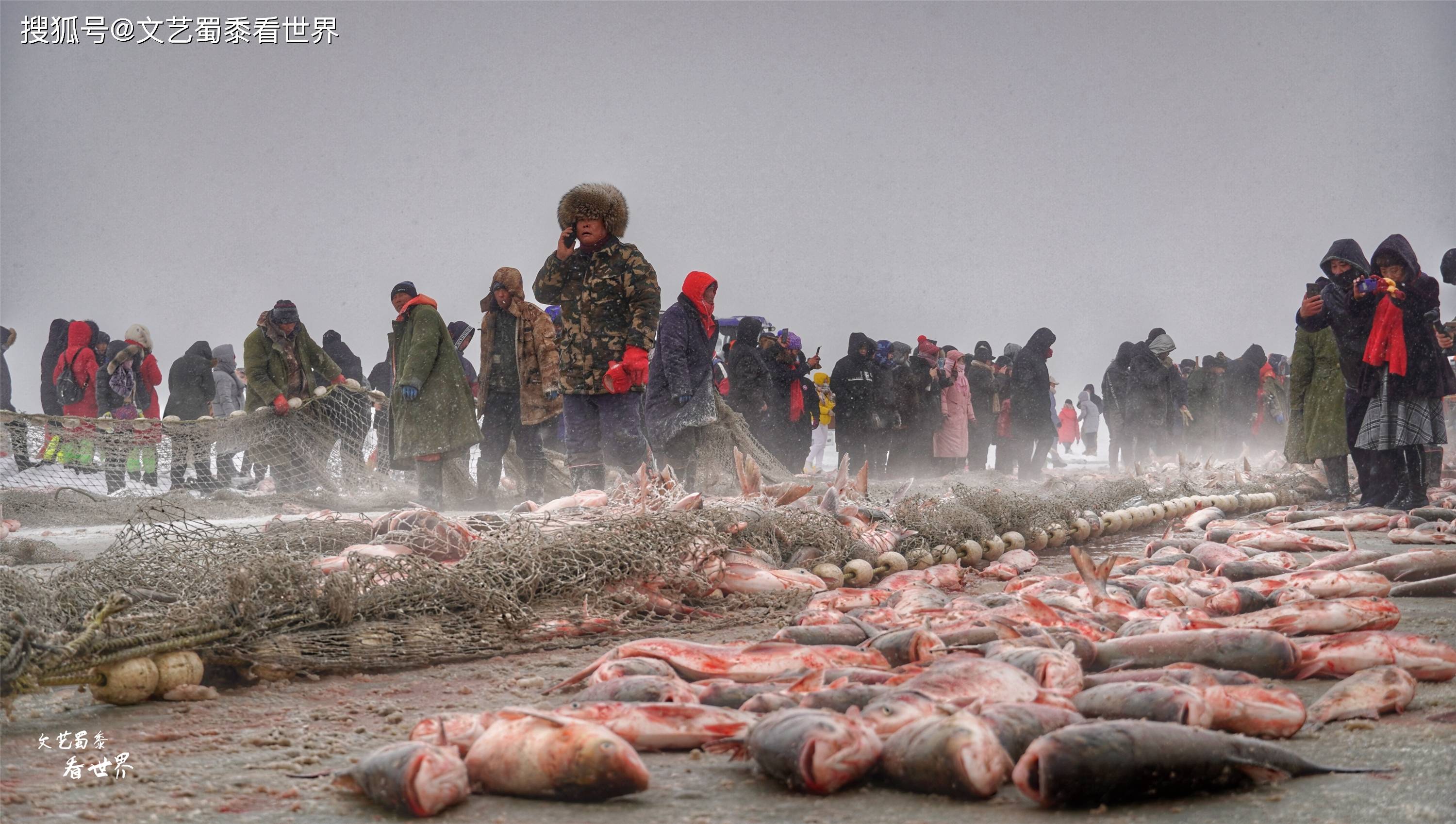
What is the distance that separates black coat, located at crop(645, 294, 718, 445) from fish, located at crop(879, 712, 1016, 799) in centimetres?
527

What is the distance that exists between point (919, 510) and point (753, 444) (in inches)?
113

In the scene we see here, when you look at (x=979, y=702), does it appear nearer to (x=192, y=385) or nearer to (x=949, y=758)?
(x=949, y=758)

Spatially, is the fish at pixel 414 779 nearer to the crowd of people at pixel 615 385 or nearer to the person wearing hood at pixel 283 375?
the crowd of people at pixel 615 385

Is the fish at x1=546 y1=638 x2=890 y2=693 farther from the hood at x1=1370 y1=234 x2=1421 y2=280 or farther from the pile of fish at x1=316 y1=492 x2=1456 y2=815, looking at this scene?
the hood at x1=1370 y1=234 x2=1421 y2=280

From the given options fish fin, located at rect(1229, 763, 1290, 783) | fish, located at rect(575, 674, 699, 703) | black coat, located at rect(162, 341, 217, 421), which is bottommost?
fish fin, located at rect(1229, 763, 1290, 783)

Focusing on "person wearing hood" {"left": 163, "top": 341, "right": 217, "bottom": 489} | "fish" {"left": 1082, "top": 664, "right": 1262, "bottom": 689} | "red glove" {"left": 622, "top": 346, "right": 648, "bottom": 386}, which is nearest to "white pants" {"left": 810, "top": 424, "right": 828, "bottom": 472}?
"person wearing hood" {"left": 163, "top": 341, "right": 217, "bottom": 489}

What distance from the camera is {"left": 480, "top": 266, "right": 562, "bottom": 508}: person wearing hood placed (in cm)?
886

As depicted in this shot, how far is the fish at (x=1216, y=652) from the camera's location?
2.92 meters

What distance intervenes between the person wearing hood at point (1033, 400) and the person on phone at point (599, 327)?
988cm

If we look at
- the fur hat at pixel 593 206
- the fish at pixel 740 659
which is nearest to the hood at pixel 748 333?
the fur hat at pixel 593 206

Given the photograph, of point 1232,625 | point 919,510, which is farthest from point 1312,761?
point 919,510

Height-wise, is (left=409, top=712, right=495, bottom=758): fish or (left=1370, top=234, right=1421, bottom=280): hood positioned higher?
(left=1370, top=234, right=1421, bottom=280): hood

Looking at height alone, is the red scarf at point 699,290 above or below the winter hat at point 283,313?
below

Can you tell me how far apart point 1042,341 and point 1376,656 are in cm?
1383
